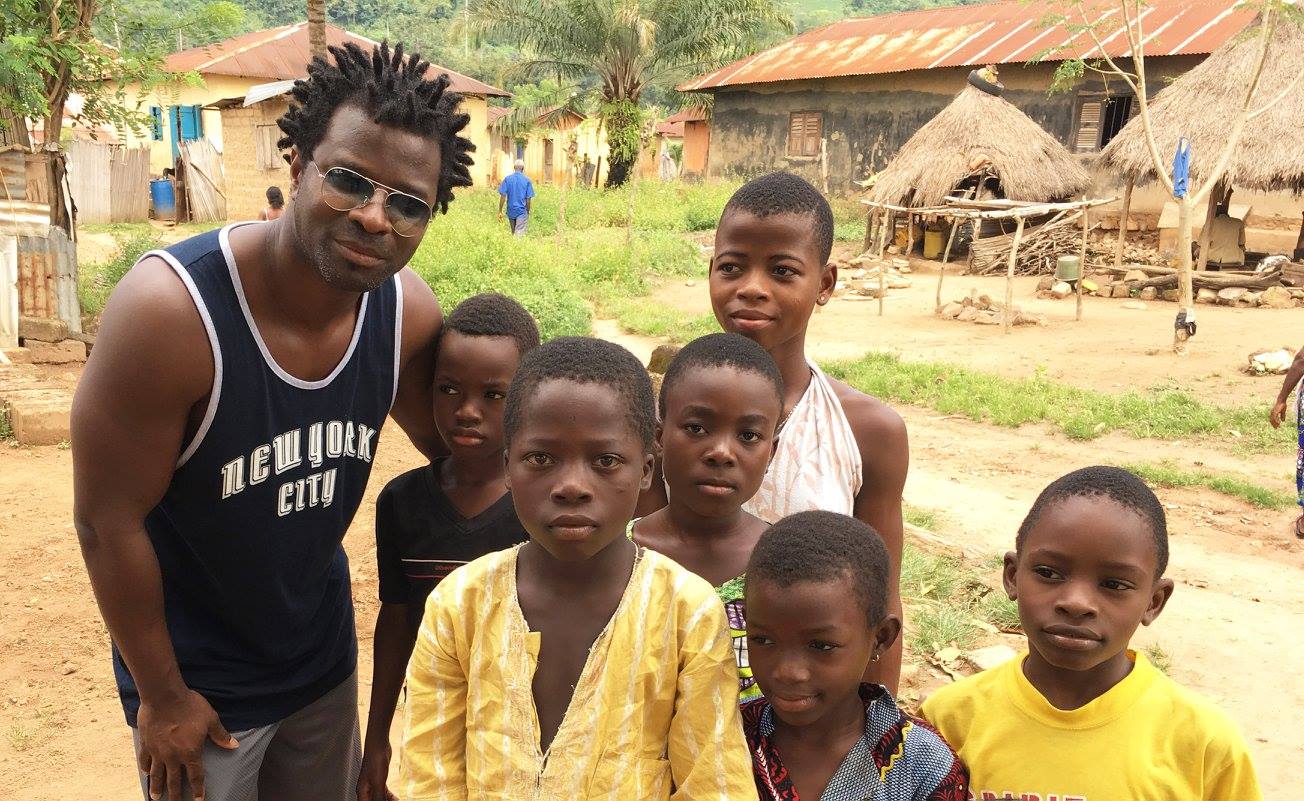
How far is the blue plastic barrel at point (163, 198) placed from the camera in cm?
2119

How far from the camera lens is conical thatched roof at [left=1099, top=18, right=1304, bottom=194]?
47.8 feet

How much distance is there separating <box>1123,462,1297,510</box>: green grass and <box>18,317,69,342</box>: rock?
8826mm

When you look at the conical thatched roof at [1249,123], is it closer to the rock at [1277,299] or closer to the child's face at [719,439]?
the rock at [1277,299]

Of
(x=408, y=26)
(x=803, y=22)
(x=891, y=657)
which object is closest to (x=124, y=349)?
(x=891, y=657)

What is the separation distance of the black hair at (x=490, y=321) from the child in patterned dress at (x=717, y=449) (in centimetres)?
46

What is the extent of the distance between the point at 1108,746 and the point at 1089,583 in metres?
0.29

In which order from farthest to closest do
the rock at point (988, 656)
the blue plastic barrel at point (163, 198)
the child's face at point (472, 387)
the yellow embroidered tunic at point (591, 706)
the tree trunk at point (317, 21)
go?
the blue plastic barrel at point (163, 198) → the tree trunk at point (317, 21) → the rock at point (988, 656) → the child's face at point (472, 387) → the yellow embroidered tunic at point (591, 706)

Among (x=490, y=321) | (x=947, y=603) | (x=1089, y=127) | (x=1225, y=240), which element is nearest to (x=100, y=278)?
(x=947, y=603)

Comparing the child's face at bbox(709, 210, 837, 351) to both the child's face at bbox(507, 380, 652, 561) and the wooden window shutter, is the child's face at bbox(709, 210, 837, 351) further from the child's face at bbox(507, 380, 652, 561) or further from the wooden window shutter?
the wooden window shutter

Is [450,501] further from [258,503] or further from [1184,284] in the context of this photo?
[1184,284]

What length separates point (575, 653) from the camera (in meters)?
1.73

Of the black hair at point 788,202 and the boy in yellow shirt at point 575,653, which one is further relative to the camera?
the black hair at point 788,202

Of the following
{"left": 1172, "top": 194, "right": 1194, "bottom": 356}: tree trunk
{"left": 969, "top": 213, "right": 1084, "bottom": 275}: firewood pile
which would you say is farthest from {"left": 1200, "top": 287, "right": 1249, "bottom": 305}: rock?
{"left": 1172, "top": 194, "right": 1194, "bottom": 356}: tree trunk

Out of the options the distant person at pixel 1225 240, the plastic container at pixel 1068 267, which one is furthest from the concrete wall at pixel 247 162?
the distant person at pixel 1225 240
